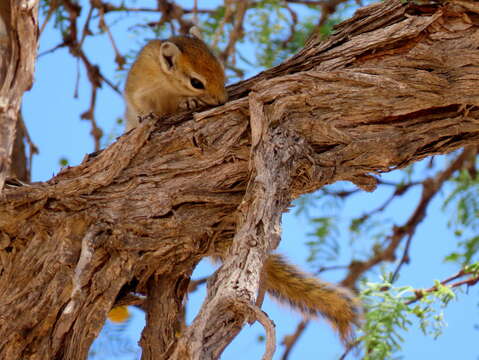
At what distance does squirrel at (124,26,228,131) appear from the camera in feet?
9.98

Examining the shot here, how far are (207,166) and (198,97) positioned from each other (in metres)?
0.62

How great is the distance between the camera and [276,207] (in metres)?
2.04

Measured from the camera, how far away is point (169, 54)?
3.28m

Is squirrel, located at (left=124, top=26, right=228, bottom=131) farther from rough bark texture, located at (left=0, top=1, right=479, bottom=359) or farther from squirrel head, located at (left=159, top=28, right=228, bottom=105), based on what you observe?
rough bark texture, located at (left=0, top=1, right=479, bottom=359)

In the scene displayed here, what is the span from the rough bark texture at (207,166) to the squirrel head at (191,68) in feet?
1.53

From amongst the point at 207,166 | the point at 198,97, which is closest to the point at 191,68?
the point at 198,97

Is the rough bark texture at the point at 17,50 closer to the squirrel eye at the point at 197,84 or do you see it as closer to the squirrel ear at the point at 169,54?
the squirrel eye at the point at 197,84

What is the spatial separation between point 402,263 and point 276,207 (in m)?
1.86

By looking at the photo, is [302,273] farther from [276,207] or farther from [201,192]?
[276,207]

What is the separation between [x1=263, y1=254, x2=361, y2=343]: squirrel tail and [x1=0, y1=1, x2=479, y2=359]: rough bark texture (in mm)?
416

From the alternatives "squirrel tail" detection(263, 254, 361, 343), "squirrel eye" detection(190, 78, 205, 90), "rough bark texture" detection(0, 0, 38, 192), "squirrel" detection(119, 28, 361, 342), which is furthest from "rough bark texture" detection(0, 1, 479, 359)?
"rough bark texture" detection(0, 0, 38, 192)

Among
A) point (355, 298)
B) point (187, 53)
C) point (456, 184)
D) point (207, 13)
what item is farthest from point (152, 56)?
point (456, 184)

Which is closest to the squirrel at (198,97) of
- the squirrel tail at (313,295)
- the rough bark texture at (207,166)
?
the squirrel tail at (313,295)

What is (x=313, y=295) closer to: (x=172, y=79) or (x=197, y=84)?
(x=197, y=84)
